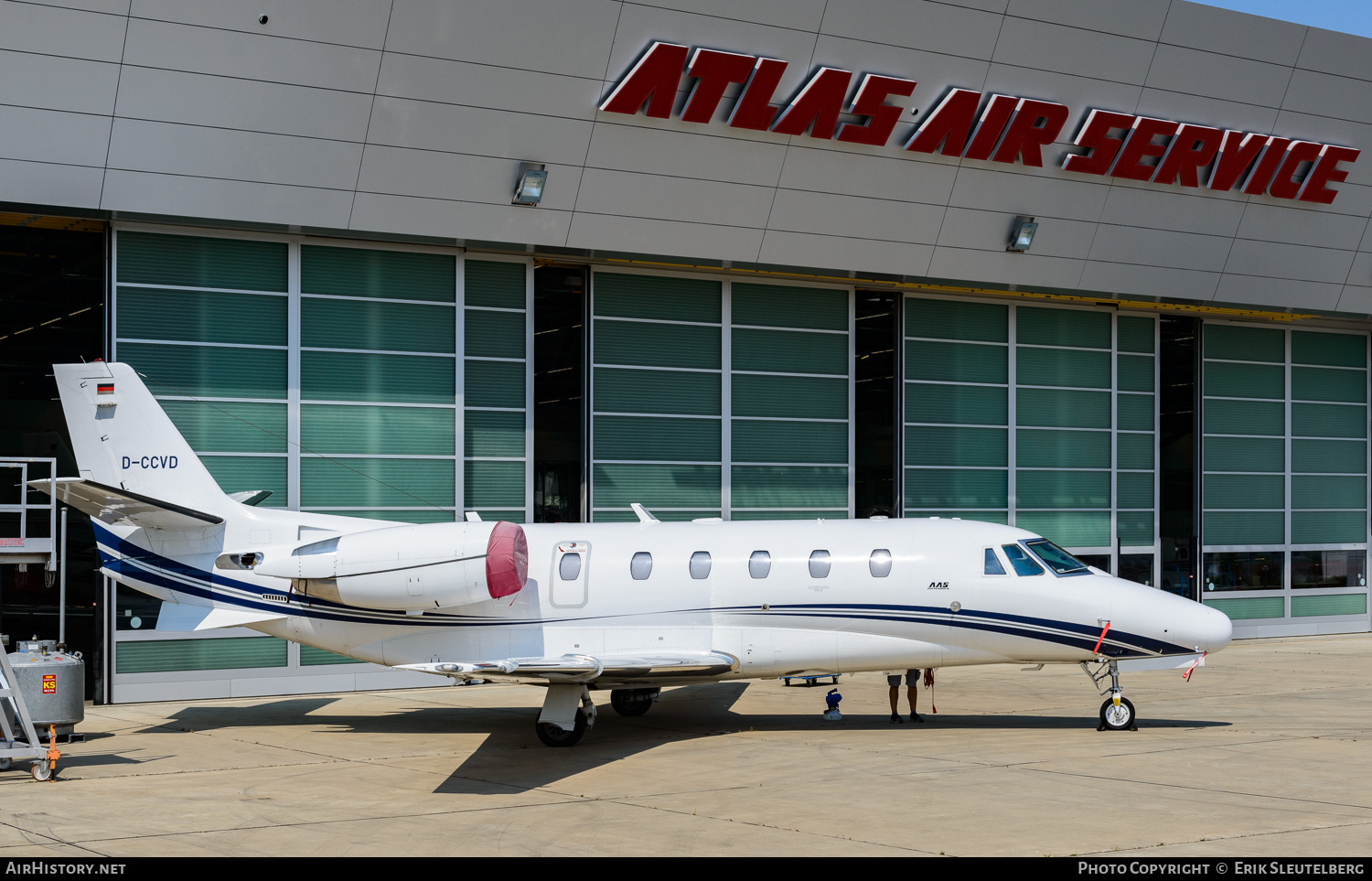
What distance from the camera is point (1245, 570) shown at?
32.2m

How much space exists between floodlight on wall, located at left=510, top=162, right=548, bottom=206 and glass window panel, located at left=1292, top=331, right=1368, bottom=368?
2125 centimetres

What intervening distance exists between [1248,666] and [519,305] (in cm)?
1626

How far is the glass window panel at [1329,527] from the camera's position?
109 ft

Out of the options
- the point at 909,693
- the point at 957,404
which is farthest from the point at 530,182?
the point at 957,404

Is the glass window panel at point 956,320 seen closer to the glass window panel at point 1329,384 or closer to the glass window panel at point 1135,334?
the glass window panel at point 1135,334

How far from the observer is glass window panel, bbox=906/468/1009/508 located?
28.2 m

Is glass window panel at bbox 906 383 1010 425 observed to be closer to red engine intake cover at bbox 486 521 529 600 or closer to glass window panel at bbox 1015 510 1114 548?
glass window panel at bbox 1015 510 1114 548

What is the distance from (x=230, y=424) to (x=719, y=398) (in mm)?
9481

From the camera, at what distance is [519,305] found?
24547 millimetres

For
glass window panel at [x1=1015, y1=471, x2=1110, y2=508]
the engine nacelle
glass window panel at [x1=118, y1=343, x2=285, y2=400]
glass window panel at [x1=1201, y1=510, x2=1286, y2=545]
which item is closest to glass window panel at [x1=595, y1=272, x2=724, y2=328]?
glass window panel at [x1=118, y1=343, x2=285, y2=400]

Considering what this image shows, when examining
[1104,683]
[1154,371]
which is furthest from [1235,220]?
[1104,683]

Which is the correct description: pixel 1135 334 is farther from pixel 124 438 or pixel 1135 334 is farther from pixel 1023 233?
pixel 124 438

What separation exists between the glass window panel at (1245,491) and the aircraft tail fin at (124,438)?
23.9 meters

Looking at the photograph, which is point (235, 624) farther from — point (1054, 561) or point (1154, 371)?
point (1154, 371)
